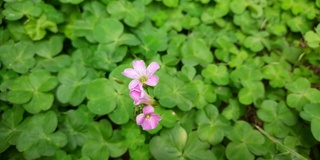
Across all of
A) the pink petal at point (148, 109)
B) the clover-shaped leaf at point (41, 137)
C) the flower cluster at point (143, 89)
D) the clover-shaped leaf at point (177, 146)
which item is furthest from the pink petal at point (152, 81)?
the clover-shaped leaf at point (41, 137)

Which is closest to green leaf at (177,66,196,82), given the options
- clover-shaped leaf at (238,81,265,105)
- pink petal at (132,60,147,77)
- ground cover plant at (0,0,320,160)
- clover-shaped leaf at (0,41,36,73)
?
ground cover plant at (0,0,320,160)

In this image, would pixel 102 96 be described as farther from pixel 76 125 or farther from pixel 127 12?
pixel 127 12

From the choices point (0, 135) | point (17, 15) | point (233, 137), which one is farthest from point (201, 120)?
point (17, 15)

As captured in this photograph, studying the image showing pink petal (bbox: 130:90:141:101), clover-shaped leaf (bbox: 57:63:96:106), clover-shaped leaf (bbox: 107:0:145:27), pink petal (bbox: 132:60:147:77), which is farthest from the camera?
clover-shaped leaf (bbox: 107:0:145:27)

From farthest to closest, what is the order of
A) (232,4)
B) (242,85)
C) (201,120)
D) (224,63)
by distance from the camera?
(232,4)
(224,63)
(242,85)
(201,120)

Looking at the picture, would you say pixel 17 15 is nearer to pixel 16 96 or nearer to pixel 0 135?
pixel 16 96

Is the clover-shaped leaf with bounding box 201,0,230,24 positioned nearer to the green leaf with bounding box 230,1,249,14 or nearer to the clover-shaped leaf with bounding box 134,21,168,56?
the green leaf with bounding box 230,1,249,14

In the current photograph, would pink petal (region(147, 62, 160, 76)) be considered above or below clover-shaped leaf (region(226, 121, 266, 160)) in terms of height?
above
